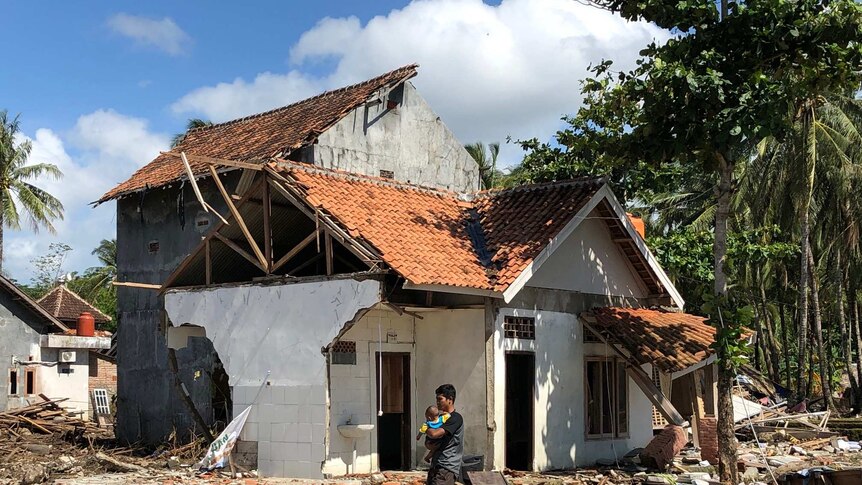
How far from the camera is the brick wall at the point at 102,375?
36.9 m

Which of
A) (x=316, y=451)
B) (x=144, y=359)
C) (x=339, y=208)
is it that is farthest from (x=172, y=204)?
(x=316, y=451)

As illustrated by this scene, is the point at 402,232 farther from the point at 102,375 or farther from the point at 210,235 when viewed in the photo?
the point at 102,375

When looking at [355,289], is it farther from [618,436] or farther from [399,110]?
[399,110]

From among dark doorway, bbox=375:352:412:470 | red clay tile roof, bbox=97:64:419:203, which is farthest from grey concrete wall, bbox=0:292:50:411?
dark doorway, bbox=375:352:412:470

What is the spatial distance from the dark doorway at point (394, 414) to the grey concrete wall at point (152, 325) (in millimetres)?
7142

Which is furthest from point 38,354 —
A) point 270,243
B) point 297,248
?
point 297,248

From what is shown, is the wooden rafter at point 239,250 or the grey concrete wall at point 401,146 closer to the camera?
the wooden rafter at point 239,250

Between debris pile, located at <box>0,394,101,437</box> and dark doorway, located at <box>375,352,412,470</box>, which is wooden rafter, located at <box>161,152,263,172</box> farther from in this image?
debris pile, located at <box>0,394,101,437</box>

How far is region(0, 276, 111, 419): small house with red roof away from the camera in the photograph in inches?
1162

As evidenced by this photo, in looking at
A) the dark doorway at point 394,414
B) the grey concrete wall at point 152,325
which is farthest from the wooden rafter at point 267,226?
the grey concrete wall at point 152,325

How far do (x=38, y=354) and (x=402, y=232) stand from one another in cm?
1774

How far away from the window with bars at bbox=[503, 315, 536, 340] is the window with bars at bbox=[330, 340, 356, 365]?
8.82 ft

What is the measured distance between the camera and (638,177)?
78.1 ft

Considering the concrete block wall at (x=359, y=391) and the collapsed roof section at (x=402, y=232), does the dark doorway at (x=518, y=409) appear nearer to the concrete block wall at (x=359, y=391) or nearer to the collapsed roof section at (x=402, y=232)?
the collapsed roof section at (x=402, y=232)
